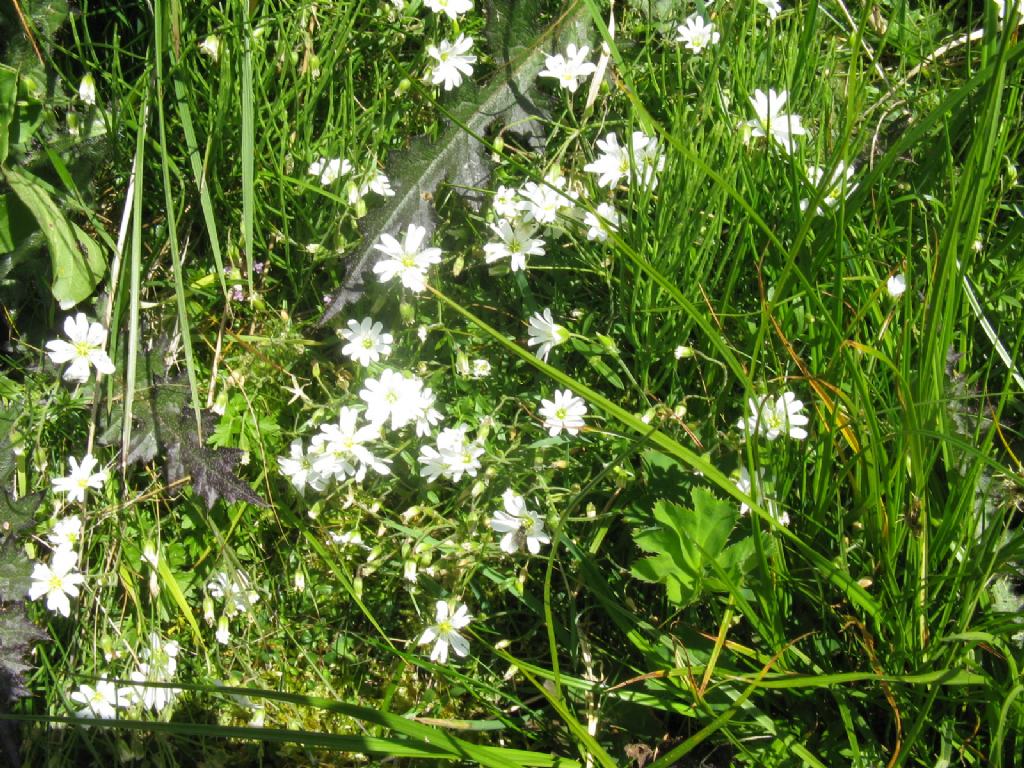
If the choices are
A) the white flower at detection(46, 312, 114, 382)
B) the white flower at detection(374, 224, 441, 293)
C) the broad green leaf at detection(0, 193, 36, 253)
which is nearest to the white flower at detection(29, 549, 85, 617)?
the white flower at detection(46, 312, 114, 382)

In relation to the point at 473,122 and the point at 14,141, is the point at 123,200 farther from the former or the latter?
the point at 473,122

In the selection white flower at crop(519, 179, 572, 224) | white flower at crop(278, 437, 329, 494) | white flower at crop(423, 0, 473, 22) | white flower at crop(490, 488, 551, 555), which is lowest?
white flower at crop(490, 488, 551, 555)

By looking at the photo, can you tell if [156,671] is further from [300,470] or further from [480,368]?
[480,368]

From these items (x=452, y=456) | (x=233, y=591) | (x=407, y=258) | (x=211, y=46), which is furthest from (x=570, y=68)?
(x=233, y=591)

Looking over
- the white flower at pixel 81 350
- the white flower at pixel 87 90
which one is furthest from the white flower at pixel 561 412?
the white flower at pixel 87 90

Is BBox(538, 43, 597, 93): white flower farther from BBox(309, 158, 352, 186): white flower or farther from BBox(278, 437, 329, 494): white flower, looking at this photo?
BBox(278, 437, 329, 494): white flower

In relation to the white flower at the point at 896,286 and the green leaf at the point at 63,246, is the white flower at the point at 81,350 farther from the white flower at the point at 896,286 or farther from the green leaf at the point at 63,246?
the white flower at the point at 896,286
